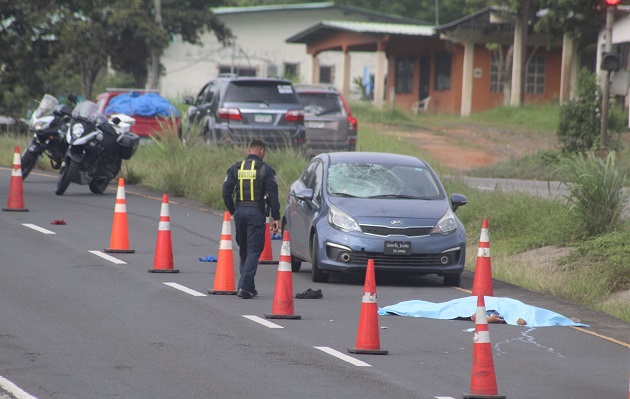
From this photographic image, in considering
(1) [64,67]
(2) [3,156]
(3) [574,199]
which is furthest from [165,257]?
(1) [64,67]

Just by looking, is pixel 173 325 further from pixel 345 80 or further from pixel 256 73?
pixel 256 73

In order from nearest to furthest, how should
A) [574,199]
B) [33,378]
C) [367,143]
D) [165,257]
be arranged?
[33,378], [165,257], [574,199], [367,143]

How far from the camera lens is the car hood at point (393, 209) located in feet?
45.6

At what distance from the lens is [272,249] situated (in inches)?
675

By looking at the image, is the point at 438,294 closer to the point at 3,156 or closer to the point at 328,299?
the point at 328,299

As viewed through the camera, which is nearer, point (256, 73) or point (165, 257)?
point (165, 257)

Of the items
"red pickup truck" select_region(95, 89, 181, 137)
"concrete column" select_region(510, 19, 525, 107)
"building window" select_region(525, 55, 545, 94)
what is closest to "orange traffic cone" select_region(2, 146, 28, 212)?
"red pickup truck" select_region(95, 89, 181, 137)

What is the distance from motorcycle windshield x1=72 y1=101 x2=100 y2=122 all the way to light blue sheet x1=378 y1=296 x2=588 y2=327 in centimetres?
1122

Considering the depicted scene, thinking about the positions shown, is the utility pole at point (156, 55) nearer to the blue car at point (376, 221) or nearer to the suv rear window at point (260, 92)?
the suv rear window at point (260, 92)

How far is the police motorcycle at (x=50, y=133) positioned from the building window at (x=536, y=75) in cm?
3193

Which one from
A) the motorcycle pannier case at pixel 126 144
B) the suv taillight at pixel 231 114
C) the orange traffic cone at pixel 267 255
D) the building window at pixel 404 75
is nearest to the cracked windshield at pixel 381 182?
the orange traffic cone at pixel 267 255

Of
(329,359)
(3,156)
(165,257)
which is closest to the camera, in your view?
(329,359)

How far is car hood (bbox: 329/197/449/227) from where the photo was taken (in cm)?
1391

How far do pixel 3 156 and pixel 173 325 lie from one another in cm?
2000
